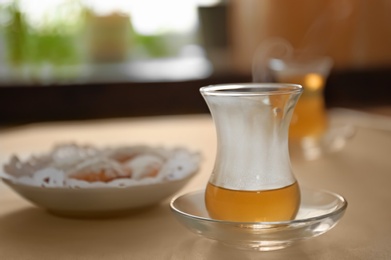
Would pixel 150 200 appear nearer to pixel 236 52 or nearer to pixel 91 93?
pixel 91 93

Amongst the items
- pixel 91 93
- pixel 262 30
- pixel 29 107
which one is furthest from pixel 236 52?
pixel 29 107

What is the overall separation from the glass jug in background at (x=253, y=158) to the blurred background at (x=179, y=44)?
2093mm

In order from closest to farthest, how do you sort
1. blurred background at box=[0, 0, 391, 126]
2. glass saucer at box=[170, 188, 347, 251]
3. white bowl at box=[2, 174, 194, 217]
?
glass saucer at box=[170, 188, 347, 251]
white bowl at box=[2, 174, 194, 217]
blurred background at box=[0, 0, 391, 126]

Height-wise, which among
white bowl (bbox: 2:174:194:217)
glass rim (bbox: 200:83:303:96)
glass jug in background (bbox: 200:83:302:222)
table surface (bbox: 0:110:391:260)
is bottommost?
table surface (bbox: 0:110:391:260)

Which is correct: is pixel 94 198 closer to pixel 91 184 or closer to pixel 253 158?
pixel 91 184

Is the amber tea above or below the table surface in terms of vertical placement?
above

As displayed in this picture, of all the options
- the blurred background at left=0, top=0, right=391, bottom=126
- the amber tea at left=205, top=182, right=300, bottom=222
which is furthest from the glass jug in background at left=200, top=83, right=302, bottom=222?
the blurred background at left=0, top=0, right=391, bottom=126

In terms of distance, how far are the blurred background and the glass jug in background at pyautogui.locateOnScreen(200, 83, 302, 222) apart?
6.87 ft

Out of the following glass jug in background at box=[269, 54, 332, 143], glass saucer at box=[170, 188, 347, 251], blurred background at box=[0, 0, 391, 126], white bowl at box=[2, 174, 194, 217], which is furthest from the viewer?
blurred background at box=[0, 0, 391, 126]

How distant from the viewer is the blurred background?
284cm

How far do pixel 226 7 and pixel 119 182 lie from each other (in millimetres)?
2528

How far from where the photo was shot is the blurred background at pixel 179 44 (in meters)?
2.84

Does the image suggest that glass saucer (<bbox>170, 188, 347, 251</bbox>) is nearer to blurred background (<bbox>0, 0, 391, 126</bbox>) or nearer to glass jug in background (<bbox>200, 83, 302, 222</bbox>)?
glass jug in background (<bbox>200, 83, 302, 222</bbox>)

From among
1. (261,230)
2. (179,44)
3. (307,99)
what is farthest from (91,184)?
(179,44)
